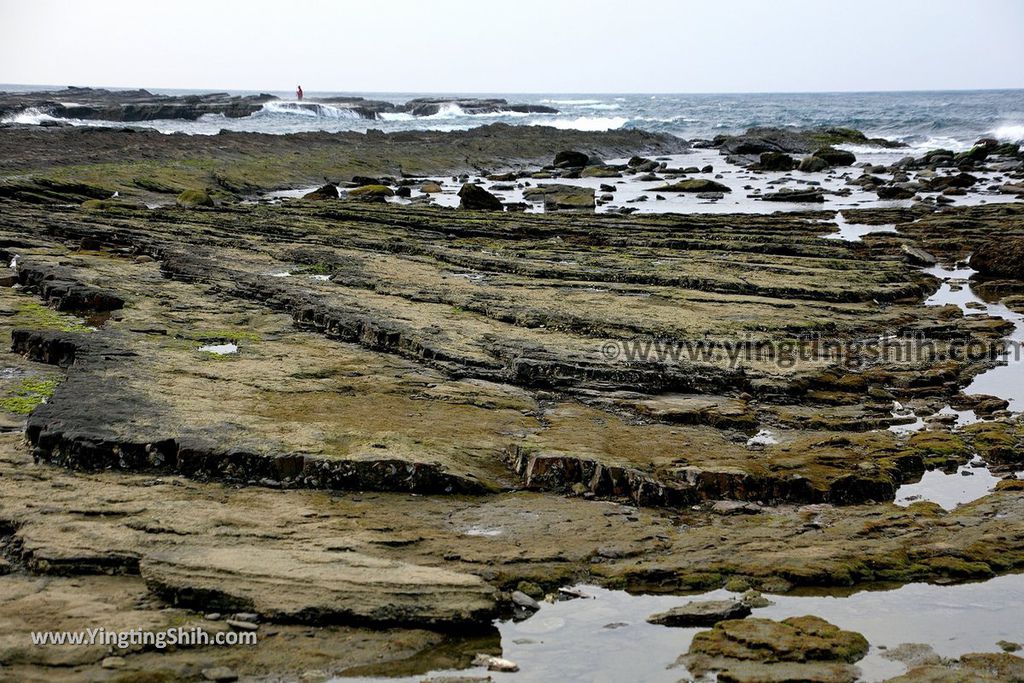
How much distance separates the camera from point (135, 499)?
7016 mm

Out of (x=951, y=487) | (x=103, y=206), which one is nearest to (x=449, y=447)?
(x=951, y=487)

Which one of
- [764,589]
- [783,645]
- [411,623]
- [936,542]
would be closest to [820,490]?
[936,542]

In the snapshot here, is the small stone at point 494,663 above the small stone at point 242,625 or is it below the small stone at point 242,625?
below

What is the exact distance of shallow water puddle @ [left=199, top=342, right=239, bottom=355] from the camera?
35.5ft

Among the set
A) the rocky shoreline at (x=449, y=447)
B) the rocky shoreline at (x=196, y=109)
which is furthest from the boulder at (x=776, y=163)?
the rocky shoreline at (x=196, y=109)

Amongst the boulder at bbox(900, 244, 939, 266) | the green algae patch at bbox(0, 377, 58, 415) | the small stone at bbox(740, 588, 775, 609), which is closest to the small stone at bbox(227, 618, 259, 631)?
the small stone at bbox(740, 588, 775, 609)

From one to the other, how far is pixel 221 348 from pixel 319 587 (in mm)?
5722

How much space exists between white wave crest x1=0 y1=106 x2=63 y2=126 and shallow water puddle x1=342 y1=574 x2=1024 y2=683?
67.7 meters

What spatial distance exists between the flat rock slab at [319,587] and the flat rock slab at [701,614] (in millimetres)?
1047

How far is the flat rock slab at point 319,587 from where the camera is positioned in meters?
5.73

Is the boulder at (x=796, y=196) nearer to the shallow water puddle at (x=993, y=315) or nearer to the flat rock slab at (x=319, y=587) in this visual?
the shallow water puddle at (x=993, y=315)

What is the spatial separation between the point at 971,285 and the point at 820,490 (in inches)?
409

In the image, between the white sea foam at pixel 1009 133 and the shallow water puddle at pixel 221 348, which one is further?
the white sea foam at pixel 1009 133

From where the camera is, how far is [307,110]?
93438 millimetres
